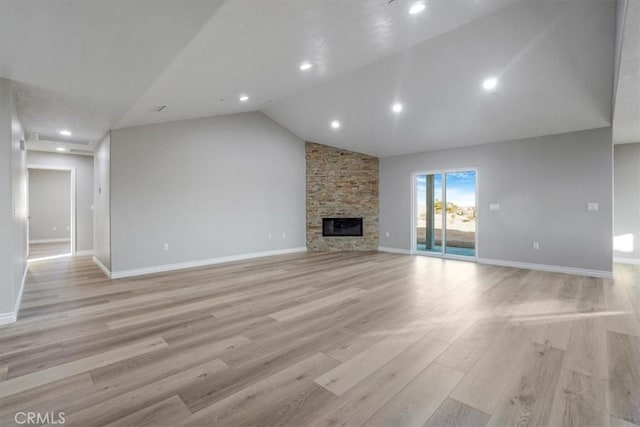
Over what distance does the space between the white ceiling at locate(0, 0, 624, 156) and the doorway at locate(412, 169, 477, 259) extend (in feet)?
3.63

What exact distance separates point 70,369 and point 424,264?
5430 millimetres

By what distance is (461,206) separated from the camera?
646 centimetres

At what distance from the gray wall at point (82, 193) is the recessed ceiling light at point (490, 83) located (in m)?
8.78

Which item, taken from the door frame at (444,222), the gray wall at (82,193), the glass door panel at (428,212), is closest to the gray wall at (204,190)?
the door frame at (444,222)

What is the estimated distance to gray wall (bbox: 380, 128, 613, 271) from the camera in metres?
4.84

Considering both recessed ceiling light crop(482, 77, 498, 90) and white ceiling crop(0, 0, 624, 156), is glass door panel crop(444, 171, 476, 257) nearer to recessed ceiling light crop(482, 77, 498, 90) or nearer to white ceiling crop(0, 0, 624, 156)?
white ceiling crop(0, 0, 624, 156)

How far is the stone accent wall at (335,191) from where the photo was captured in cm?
767

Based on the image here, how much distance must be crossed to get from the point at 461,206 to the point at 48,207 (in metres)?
12.2

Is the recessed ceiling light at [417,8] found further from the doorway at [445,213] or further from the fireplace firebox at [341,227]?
the fireplace firebox at [341,227]

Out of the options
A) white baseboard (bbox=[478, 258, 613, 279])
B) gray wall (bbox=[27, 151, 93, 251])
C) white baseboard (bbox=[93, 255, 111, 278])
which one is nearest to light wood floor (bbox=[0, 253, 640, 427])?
white baseboard (bbox=[478, 258, 613, 279])

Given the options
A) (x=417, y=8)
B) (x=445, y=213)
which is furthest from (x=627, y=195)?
(x=417, y=8)

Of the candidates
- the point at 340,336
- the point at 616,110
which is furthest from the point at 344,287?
the point at 616,110

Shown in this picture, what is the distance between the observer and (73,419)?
1629 millimetres

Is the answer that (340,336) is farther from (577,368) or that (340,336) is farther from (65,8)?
(65,8)
